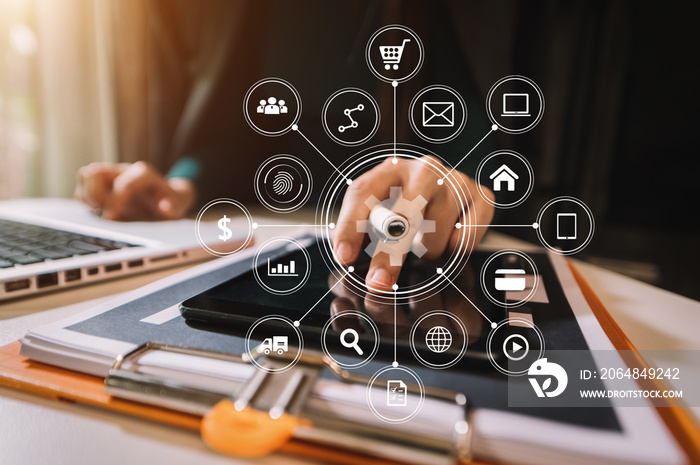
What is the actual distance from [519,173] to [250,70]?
0.24m

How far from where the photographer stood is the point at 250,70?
1.12ft

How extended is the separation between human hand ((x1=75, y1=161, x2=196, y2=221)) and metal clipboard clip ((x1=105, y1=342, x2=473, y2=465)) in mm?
334

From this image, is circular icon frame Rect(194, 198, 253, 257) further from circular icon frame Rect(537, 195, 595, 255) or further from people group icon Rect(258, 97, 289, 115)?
circular icon frame Rect(537, 195, 595, 255)

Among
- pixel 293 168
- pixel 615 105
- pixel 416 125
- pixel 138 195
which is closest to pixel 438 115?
pixel 416 125

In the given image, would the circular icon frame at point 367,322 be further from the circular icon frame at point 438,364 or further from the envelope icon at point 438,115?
the envelope icon at point 438,115

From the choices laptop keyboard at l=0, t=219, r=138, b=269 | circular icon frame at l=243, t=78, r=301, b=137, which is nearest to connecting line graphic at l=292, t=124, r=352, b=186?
circular icon frame at l=243, t=78, r=301, b=137

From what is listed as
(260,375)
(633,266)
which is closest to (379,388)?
(260,375)

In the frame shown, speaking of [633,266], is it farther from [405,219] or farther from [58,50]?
[58,50]

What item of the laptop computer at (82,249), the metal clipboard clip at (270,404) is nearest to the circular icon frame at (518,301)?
the metal clipboard clip at (270,404)

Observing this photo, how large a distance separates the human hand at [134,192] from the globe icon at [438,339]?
368 millimetres

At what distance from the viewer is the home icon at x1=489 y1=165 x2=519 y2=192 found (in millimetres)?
303

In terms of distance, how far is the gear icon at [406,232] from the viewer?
0.29 metres

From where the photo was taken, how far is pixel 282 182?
32cm

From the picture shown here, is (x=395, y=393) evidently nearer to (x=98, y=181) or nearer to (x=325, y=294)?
(x=325, y=294)
